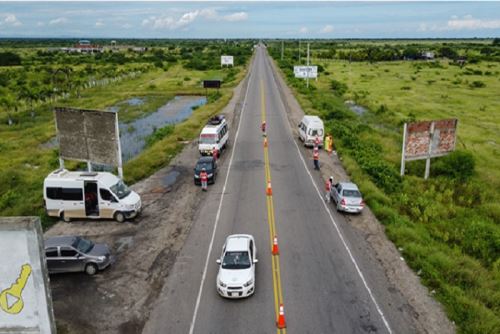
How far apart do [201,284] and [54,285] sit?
561 cm

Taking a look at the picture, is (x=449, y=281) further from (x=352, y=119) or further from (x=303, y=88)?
(x=303, y=88)

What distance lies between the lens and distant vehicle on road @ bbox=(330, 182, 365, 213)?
2266 cm

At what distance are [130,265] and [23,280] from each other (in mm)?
5910

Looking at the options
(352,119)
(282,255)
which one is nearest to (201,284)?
(282,255)

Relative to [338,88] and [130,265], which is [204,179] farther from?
[338,88]

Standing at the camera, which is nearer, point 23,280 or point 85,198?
point 23,280

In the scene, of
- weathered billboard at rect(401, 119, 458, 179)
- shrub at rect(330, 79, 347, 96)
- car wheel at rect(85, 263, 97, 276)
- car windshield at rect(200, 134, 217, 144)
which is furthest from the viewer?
shrub at rect(330, 79, 347, 96)

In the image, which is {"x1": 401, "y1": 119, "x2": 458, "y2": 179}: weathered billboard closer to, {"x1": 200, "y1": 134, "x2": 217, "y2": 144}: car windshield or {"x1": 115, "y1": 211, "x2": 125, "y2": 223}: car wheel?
{"x1": 200, "y1": 134, "x2": 217, "y2": 144}: car windshield

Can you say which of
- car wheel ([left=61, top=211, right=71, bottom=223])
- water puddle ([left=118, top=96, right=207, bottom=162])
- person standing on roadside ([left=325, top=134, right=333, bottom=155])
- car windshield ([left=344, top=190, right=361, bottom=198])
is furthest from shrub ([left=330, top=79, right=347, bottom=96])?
car wheel ([left=61, top=211, right=71, bottom=223])

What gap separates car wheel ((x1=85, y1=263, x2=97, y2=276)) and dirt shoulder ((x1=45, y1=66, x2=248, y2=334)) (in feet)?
0.86

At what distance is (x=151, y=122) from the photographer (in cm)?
5419

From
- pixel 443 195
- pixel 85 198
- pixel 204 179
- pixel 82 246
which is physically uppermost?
pixel 85 198

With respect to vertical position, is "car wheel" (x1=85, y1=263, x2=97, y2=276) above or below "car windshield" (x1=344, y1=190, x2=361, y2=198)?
below

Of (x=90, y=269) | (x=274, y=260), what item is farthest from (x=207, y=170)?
(x=90, y=269)
